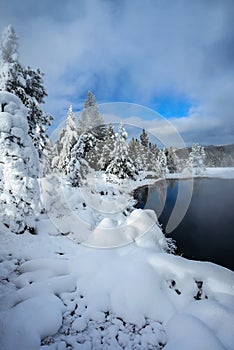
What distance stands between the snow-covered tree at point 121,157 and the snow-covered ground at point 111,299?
16328mm

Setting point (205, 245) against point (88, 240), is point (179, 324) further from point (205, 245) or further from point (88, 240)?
point (205, 245)

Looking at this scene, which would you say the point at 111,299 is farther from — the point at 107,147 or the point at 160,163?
the point at 160,163

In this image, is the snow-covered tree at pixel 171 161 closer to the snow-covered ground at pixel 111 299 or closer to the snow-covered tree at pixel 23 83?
the snow-covered tree at pixel 23 83

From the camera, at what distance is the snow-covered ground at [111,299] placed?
119 inches

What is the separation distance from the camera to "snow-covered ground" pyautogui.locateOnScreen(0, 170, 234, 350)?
Result: 301 cm

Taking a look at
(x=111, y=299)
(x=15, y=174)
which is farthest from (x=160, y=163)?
(x=111, y=299)

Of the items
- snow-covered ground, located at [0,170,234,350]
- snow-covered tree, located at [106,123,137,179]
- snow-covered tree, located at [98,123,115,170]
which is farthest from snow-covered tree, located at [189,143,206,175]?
snow-covered ground, located at [0,170,234,350]

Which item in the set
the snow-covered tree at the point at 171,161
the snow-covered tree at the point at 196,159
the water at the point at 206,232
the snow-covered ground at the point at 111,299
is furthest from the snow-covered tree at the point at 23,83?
the snow-covered tree at the point at 196,159

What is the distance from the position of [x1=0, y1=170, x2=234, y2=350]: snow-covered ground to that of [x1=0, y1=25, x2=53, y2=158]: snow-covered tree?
7911 millimetres

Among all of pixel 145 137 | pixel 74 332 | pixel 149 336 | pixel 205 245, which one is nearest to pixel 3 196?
pixel 74 332

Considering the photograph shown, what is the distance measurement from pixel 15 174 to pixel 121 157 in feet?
51.8

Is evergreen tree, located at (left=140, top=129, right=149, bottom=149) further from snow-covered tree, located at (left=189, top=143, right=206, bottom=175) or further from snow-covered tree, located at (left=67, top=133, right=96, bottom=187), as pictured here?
snow-covered tree, located at (left=67, top=133, right=96, bottom=187)

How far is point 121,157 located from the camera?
21.9 meters

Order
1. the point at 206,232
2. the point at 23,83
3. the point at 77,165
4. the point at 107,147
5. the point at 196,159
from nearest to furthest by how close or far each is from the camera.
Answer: the point at 23,83, the point at 206,232, the point at 77,165, the point at 107,147, the point at 196,159
